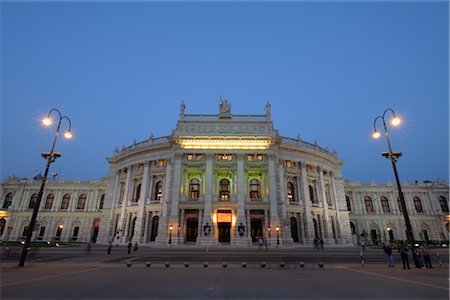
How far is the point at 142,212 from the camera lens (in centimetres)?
4122

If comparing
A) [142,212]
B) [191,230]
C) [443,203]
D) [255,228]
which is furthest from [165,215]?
[443,203]

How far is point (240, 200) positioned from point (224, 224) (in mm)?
4456

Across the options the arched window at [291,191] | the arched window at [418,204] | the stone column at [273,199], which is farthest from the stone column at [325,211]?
the arched window at [418,204]

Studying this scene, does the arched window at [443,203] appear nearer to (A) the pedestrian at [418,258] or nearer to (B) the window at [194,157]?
(A) the pedestrian at [418,258]

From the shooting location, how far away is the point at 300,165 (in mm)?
44875

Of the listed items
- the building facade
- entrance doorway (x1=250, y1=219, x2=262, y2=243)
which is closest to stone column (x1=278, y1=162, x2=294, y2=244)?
the building facade

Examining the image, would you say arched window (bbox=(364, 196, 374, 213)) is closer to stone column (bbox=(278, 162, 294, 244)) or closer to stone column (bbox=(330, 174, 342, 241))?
stone column (bbox=(330, 174, 342, 241))

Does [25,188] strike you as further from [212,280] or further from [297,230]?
[212,280]

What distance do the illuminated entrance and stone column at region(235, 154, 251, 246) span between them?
73.1 inches

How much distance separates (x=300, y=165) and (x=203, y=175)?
1739 centimetres

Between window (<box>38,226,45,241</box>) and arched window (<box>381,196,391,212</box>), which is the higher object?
arched window (<box>381,196,391,212</box>)

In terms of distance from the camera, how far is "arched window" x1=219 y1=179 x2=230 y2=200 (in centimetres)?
4007

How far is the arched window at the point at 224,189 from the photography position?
4007 centimetres

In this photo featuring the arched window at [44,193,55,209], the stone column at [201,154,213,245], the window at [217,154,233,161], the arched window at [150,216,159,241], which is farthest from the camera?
the arched window at [44,193,55,209]
